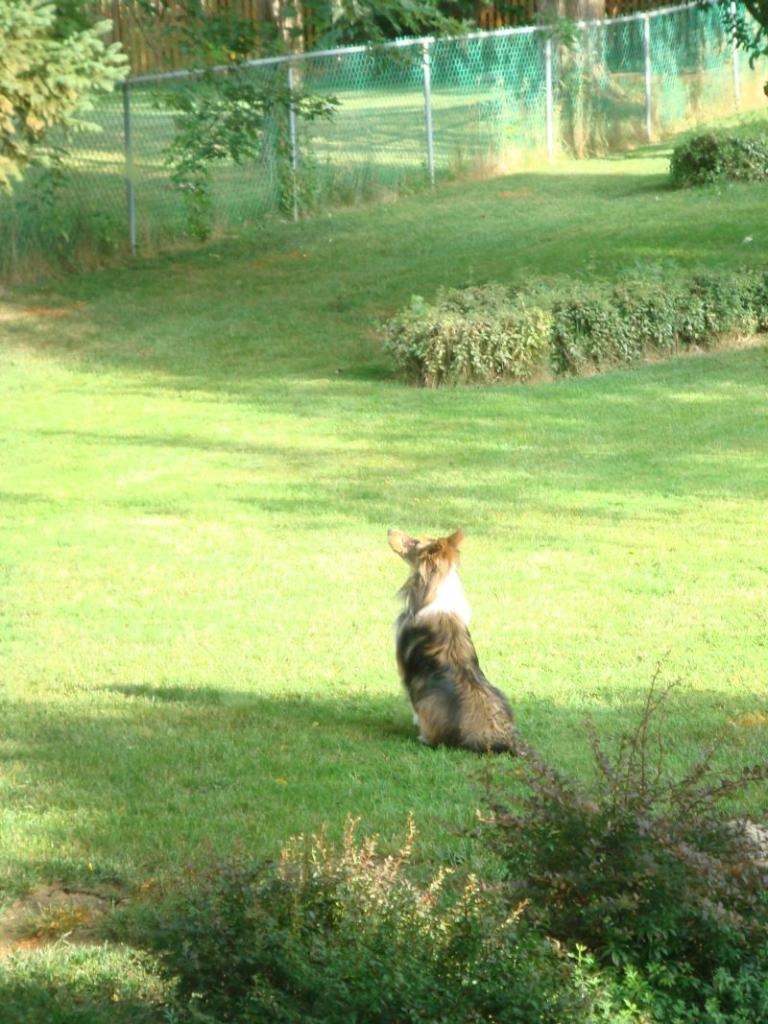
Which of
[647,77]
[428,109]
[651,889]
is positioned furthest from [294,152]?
[651,889]

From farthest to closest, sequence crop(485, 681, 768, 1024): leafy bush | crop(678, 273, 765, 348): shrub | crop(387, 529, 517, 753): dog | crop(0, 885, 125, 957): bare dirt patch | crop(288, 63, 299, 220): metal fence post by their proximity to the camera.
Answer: crop(288, 63, 299, 220): metal fence post, crop(678, 273, 765, 348): shrub, crop(387, 529, 517, 753): dog, crop(0, 885, 125, 957): bare dirt patch, crop(485, 681, 768, 1024): leafy bush

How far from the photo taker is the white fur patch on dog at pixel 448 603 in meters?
7.78

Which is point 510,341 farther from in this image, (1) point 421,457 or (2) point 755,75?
(2) point 755,75

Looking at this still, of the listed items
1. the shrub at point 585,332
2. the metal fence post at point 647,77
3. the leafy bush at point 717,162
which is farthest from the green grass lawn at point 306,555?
the metal fence post at point 647,77

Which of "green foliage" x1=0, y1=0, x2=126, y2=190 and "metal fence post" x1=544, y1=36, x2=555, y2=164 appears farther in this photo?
"metal fence post" x1=544, y1=36, x2=555, y2=164

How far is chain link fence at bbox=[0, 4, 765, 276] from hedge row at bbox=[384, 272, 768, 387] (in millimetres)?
4598

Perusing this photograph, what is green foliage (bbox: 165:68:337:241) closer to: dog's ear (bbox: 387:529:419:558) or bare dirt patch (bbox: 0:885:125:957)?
dog's ear (bbox: 387:529:419:558)

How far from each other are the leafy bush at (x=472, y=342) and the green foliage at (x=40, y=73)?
14.8 feet

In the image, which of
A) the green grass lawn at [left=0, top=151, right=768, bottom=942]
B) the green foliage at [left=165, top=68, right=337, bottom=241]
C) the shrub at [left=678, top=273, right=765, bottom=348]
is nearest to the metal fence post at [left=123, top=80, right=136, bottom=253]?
the green foliage at [left=165, top=68, right=337, bottom=241]

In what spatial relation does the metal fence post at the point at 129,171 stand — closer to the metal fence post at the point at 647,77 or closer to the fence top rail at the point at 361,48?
the fence top rail at the point at 361,48

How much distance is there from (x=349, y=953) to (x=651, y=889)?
0.97 metres

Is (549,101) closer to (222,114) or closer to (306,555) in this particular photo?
(222,114)

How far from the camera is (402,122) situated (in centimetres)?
2975

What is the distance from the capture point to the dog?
7.64 m
